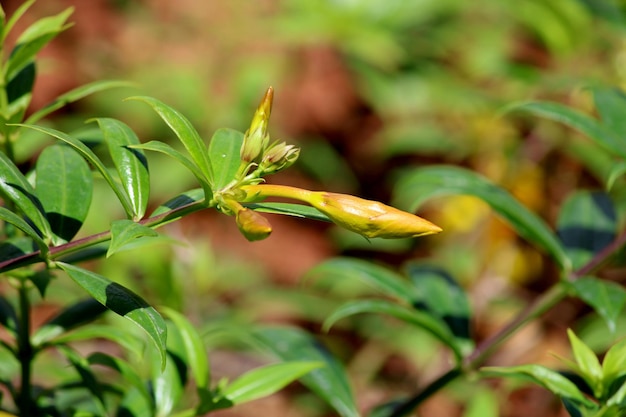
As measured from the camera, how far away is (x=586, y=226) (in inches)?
43.3

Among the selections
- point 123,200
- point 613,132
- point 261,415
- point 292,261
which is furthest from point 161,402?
point 292,261

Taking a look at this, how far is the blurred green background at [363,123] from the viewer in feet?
6.48

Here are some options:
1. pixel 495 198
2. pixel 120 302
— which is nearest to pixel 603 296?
pixel 495 198

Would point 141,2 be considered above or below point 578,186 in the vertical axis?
above

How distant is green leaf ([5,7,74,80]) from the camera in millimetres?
734

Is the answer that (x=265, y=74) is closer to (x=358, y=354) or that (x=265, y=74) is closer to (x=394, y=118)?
(x=394, y=118)

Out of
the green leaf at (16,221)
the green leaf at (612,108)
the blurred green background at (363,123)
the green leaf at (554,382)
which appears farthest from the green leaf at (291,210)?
the blurred green background at (363,123)

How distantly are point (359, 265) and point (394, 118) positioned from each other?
1531 millimetres

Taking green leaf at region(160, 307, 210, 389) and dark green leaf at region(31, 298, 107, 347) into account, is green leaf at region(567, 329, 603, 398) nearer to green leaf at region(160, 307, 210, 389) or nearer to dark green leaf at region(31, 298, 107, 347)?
green leaf at region(160, 307, 210, 389)

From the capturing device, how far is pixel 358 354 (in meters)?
2.06

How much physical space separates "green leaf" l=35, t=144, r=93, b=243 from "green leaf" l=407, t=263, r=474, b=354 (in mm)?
477

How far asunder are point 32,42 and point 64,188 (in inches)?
5.6

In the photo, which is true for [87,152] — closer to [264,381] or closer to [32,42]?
[32,42]

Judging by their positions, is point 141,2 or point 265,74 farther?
point 141,2
